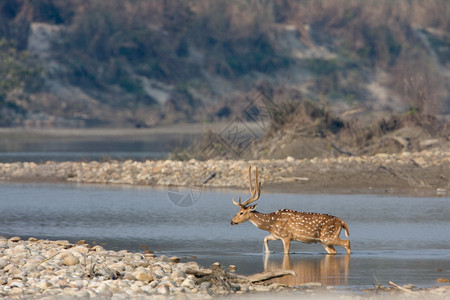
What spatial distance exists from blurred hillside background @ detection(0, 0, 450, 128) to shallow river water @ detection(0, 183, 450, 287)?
2700 centimetres

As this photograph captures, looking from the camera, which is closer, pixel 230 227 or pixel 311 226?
pixel 311 226

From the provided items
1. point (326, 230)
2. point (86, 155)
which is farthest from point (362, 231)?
point (86, 155)

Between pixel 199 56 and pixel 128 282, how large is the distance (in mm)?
53209

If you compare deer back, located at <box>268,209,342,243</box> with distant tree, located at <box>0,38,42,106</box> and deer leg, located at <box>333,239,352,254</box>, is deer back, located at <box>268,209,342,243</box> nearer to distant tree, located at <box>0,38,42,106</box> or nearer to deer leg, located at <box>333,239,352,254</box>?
deer leg, located at <box>333,239,352,254</box>

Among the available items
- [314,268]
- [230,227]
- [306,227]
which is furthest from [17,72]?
[314,268]

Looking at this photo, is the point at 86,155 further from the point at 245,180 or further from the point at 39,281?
the point at 39,281

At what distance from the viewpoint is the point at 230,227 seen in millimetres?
16062

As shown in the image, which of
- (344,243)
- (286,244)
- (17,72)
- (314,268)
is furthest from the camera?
(17,72)

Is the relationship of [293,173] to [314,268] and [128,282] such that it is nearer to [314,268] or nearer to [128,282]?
[314,268]

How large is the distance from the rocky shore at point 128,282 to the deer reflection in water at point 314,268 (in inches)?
15.4

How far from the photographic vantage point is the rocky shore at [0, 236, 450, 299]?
31.4ft

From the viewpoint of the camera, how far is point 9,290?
9508 millimetres

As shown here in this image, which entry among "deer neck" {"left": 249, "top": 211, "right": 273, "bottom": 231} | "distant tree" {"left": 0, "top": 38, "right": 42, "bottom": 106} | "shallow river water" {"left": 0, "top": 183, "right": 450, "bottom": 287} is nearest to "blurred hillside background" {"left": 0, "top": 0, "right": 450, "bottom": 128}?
"distant tree" {"left": 0, "top": 38, "right": 42, "bottom": 106}

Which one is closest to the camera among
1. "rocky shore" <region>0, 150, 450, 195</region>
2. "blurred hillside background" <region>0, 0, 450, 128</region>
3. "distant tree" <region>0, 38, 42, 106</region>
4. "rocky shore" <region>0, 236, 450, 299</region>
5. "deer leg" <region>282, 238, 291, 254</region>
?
"rocky shore" <region>0, 236, 450, 299</region>
